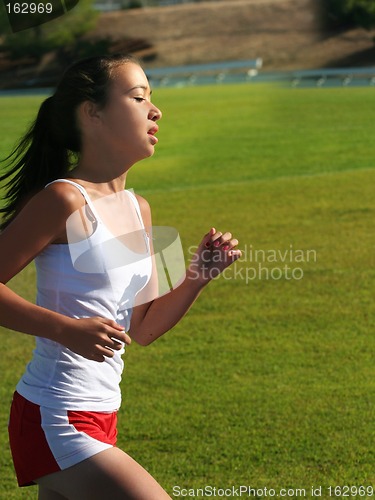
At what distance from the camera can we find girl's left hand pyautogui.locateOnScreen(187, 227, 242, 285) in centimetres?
252

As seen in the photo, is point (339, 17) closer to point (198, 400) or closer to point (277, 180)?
point (277, 180)

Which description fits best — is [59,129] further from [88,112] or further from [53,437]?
[53,437]

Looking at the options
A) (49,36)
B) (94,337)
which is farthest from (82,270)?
(49,36)

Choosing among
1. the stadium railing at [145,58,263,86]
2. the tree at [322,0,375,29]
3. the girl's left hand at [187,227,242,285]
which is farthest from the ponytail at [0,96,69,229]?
the tree at [322,0,375,29]

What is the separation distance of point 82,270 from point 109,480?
0.48 metres

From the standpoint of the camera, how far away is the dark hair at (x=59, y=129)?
2.56m

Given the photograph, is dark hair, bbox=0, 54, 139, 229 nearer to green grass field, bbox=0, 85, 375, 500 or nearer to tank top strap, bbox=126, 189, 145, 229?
tank top strap, bbox=126, 189, 145, 229

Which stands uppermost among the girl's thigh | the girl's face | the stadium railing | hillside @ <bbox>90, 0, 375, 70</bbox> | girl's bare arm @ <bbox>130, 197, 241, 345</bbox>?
the girl's face

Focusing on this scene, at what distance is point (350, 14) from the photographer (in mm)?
66750

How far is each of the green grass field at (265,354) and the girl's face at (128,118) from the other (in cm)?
200

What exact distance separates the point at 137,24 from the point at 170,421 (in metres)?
70.7

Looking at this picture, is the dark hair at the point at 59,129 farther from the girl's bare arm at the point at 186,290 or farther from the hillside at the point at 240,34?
the hillside at the point at 240,34

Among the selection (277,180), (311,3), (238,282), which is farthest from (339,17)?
(238,282)

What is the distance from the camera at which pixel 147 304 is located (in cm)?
277
